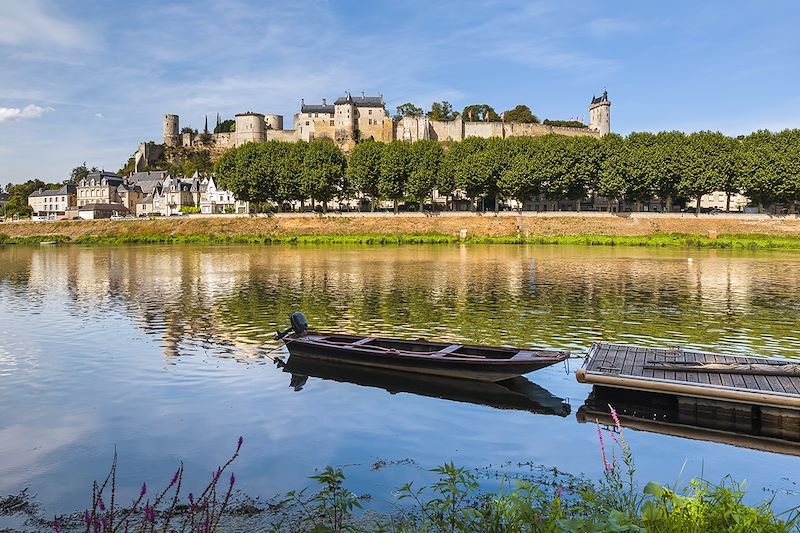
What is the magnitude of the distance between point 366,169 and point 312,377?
91763 millimetres

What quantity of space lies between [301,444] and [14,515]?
5635 mm

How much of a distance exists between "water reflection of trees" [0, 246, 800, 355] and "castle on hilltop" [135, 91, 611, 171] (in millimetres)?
112602

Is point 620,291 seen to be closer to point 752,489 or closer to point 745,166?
point 752,489

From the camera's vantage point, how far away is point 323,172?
4299 inches

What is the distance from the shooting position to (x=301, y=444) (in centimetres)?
1457

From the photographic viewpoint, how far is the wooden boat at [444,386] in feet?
57.8

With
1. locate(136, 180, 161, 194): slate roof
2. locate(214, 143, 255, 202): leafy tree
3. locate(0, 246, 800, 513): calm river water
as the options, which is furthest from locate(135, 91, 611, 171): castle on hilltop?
locate(0, 246, 800, 513): calm river water

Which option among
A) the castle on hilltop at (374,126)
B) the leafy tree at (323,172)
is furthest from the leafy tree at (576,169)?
the castle on hilltop at (374,126)

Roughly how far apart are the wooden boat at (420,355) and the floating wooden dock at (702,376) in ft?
5.62

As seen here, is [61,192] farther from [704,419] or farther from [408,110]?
[704,419]

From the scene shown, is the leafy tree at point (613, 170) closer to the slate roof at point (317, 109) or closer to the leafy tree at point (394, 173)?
the leafy tree at point (394, 173)

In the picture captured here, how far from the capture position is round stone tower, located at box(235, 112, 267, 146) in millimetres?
186125

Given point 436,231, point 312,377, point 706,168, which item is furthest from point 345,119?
point 312,377

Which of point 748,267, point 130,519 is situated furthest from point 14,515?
point 748,267
